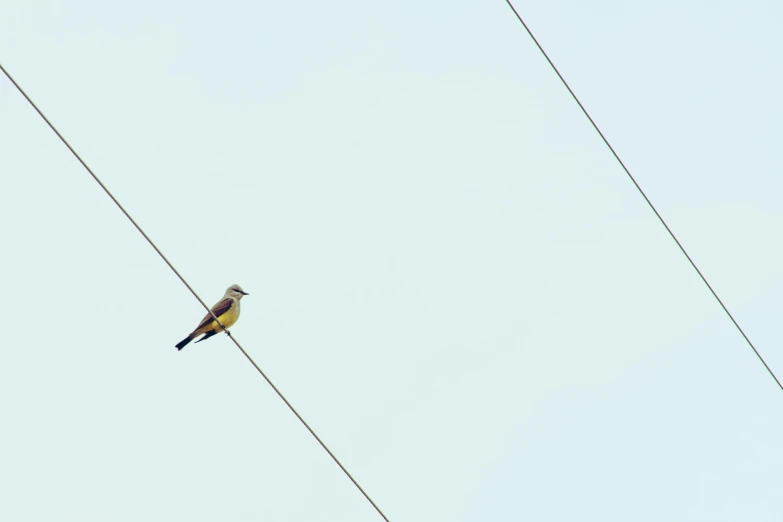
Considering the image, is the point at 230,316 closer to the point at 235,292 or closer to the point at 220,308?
the point at 220,308

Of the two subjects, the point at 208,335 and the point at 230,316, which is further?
the point at 230,316

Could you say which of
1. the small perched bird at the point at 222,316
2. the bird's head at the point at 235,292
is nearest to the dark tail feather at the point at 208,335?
the small perched bird at the point at 222,316

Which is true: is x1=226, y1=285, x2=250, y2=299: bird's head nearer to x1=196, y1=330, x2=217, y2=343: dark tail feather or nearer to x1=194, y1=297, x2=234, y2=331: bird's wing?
x1=194, y1=297, x2=234, y2=331: bird's wing

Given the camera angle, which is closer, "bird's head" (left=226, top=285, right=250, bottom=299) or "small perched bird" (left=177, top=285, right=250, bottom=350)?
"small perched bird" (left=177, top=285, right=250, bottom=350)

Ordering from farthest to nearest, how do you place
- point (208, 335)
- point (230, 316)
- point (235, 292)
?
point (235, 292), point (230, 316), point (208, 335)

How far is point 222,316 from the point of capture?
44.7 feet

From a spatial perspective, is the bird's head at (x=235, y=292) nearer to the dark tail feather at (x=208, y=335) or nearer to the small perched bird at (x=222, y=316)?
the small perched bird at (x=222, y=316)

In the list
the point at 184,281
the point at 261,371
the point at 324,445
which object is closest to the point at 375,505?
the point at 324,445

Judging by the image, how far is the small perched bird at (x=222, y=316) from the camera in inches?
525

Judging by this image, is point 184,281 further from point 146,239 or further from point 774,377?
point 774,377

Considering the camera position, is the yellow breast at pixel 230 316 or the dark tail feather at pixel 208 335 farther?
the yellow breast at pixel 230 316

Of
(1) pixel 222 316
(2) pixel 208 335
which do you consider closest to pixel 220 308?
(1) pixel 222 316

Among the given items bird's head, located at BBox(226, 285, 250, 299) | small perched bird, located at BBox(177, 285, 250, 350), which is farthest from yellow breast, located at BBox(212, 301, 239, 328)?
bird's head, located at BBox(226, 285, 250, 299)

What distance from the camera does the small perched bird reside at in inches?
525
